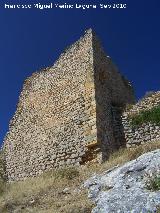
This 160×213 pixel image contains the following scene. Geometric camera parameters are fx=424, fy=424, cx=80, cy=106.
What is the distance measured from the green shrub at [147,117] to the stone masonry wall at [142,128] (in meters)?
0.14

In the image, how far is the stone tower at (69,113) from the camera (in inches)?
622

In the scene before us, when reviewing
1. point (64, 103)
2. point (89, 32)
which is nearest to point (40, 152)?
point (64, 103)

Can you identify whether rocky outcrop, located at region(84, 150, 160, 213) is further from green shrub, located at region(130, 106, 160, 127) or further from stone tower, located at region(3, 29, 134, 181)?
green shrub, located at region(130, 106, 160, 127)

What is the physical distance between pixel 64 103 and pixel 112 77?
8.71ft

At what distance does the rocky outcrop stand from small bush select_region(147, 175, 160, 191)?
100 millimetres

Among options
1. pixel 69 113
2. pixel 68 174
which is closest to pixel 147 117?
pixel 69 113

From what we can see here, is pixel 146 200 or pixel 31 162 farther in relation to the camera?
pixel 31 162

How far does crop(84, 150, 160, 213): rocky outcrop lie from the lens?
923cm

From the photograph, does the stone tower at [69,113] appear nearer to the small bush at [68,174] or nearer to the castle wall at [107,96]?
the castle wall at [107,96]

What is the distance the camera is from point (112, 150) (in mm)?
16016

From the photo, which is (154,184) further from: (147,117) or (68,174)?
(147,117)

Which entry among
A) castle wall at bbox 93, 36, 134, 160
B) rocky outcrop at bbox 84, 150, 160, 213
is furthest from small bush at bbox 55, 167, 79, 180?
rocky outcrop at bbox 84, 150, 160, 213

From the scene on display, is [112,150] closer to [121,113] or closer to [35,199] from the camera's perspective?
[121,113]

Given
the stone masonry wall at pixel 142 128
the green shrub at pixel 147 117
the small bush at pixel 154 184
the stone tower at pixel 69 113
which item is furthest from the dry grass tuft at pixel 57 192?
the green shrub at pixel 147 117
